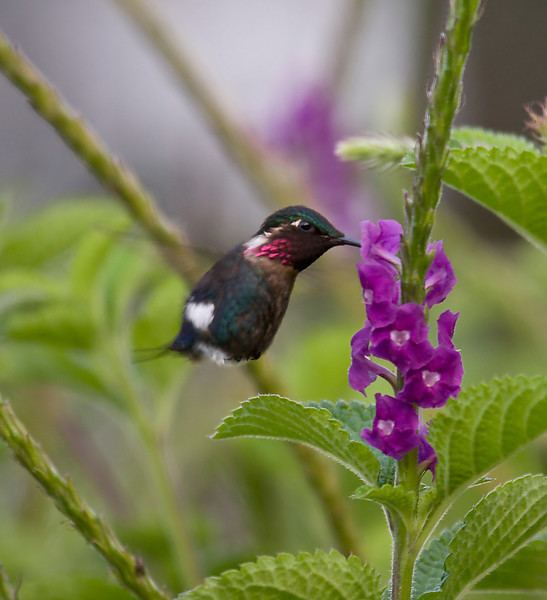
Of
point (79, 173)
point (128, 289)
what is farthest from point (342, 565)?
point (79, 173)

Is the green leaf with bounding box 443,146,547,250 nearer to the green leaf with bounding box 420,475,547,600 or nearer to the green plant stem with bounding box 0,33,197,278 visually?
the green leaf with bounding box 420,475,547,600

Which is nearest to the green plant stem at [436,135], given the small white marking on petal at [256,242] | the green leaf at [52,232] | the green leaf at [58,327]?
the small white marking on petal at [256,242]

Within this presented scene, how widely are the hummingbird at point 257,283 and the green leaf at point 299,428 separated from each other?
0.38 metres

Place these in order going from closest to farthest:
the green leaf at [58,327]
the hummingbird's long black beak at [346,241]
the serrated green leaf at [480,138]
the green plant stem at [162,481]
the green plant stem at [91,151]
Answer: the serrated green leaf at [480,138], the hummingbird's long black beak at [346,241], the green plant stem at [91,151], the green plant stem at [162,481], the green leaf at [58,327]

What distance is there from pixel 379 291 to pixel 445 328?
0.07m

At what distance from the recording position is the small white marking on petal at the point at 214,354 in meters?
1.33

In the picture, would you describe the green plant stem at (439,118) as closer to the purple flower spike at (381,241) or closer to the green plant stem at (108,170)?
the purple flower spike at (381,241)

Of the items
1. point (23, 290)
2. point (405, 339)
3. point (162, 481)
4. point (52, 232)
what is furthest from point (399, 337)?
point (52, 232)

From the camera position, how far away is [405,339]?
880 millimetres

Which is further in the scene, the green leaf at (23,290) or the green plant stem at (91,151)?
the green leaf at (23,290)

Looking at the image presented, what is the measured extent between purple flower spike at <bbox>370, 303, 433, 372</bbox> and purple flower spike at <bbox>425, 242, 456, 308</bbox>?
2.4 inches

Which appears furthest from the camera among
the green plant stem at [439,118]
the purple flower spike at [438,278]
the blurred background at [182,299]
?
the blurred background at [182,299]

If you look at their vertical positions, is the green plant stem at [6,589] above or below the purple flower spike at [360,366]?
below

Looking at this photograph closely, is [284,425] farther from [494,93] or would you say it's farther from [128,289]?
[494,93]
